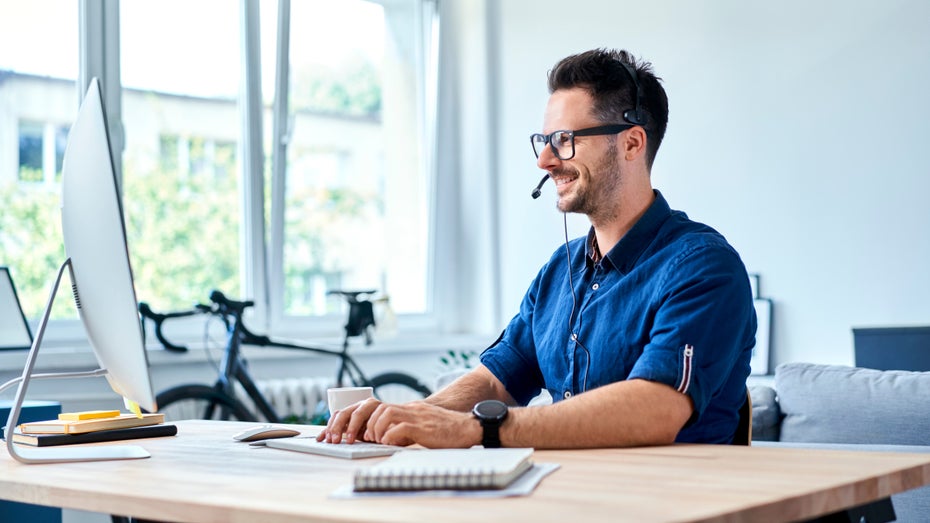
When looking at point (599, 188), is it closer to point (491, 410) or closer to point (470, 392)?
point (470, 392)

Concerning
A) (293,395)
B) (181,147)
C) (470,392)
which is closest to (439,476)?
(470,392)

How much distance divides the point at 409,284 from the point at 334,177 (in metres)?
0.73

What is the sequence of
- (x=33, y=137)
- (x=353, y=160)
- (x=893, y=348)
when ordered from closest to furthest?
(x=893, y=348) → (x=33, y=137) → (x=353, y=160)

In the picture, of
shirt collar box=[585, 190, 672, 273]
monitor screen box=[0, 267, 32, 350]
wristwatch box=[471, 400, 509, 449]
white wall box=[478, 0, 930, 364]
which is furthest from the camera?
white wall box=[478, 0, 930, 364]

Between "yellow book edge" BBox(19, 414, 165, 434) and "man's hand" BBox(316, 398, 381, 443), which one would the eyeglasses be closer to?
"man's hand" BBox(316, 398, 381, 443)

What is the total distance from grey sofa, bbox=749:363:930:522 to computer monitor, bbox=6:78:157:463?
1.35 meters

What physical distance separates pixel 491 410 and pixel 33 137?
3.12 metres

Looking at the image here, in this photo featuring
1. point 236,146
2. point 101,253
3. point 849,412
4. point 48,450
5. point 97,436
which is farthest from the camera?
point 236,146

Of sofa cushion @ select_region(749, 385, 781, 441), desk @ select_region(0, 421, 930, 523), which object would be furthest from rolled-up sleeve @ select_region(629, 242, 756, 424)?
sofa cushion @ select_region(749, 385, 781, 441)

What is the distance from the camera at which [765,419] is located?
8.45ft

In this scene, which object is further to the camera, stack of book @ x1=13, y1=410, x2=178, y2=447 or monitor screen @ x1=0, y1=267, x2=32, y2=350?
monitor screen @ x1=0, y1=267, x2=32, y2=350

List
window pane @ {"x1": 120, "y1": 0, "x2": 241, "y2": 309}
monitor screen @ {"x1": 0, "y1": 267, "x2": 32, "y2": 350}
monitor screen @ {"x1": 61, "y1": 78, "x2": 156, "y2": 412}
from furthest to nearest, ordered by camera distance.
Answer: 1. window pane @ {"x1": 120, "y1": 0, "x2": 241, "y2": 309}
2. monitor screen @ {"x1": 0, "y1": 267, "x2": 32, "y2": 350}
3. monitor screen @ {"x1": 61, "y1": 78, "x2": 156, "y2": 412}

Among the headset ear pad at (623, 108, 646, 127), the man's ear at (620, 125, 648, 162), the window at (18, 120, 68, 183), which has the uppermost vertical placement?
the window at (18, 120, 68, 183)

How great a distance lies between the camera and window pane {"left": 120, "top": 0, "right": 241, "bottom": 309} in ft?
14.5
